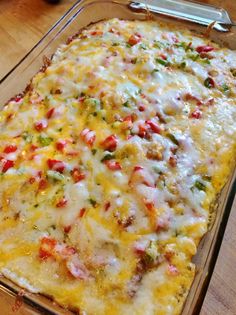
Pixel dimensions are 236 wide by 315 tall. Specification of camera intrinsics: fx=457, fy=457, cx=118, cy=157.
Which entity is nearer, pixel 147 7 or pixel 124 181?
pixel 124 181

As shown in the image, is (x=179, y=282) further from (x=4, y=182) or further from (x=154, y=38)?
(x=154, y=38)

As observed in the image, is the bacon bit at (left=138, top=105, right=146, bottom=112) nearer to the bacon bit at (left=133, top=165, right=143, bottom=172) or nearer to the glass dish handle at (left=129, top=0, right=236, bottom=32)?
the bacon bit at (left=133, top=165, right=143, bottom=172)

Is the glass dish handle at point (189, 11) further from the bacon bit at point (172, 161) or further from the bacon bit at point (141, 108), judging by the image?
the bacon bit at point (172, 161)

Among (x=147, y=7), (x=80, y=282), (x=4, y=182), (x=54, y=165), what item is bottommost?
(x=80, y=282)

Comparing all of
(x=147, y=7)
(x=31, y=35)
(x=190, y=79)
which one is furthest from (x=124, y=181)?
(x=31, y=35)

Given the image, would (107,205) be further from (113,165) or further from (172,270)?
(172,270)

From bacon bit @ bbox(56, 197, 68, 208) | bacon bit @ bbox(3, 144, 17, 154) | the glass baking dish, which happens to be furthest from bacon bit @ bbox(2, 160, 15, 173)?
the glass baking dish

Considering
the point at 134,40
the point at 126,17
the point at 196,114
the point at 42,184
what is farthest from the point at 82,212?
the point at 126,17
